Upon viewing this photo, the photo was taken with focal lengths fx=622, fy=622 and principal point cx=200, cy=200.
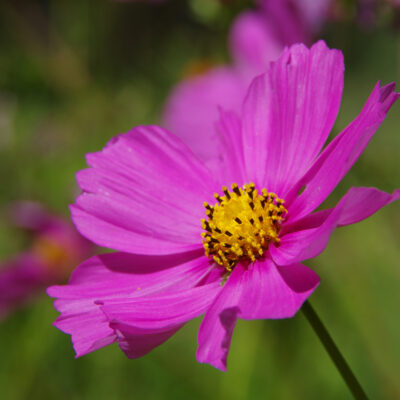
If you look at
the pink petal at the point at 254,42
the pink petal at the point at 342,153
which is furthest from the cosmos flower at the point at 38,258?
the pink petal at the point at 342,153

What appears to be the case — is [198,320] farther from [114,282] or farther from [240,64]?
[114,282]

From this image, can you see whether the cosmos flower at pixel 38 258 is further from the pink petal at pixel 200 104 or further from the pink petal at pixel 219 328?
the pink petal at pixel 219 328

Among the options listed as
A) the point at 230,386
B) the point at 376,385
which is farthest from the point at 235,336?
the point at 376,385

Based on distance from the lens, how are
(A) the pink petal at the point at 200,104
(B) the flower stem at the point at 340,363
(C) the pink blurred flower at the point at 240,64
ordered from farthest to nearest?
(A) the pink petal at the point at 200,104
(C) the pink blurred flower at the point at 240,64
(B) the flower stem at the point at 340,363

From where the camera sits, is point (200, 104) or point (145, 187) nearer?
point (145, 187)

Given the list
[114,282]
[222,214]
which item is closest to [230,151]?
[222,214]

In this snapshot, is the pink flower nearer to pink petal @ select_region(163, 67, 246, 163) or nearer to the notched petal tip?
the notched petal tip

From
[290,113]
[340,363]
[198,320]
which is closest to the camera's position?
[340,363]
